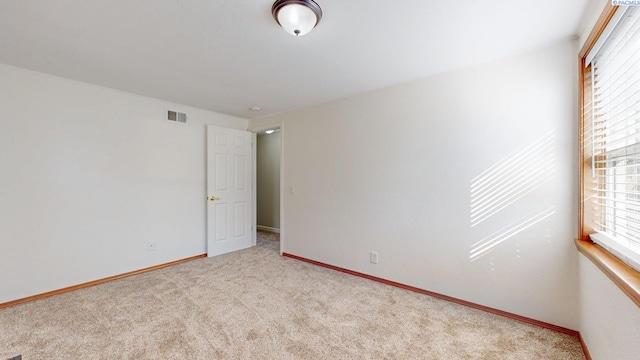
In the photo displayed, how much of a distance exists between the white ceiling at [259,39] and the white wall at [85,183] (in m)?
0.36

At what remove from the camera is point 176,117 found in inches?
142

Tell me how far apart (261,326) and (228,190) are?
8.20 ft

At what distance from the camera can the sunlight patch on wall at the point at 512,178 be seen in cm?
206

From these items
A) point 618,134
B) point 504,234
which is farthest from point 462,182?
point 618,134

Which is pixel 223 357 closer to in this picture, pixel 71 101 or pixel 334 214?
pixel 334 214

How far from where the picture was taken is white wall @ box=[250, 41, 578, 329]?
2018mm

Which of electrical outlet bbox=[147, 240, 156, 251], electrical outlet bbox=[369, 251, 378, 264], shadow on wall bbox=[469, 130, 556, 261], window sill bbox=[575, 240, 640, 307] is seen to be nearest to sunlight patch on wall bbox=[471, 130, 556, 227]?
shadow on wall bbox=[469, 130, 556, 261]

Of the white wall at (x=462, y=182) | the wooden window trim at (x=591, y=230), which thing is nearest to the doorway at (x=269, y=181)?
the white wall at (x=462, y=182)

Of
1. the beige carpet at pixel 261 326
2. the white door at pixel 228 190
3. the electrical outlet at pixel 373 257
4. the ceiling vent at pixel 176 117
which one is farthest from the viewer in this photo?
the white door at pixel 228 190

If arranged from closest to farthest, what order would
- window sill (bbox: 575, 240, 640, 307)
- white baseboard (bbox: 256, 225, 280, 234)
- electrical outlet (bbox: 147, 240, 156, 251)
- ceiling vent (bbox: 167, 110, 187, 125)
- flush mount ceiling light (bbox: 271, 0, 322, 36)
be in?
window sill (bbox: 575, 240, 640, 307) < flush mount ceiling light (bbox: 271, 0, 322, 36) < electrical outlet (bbox: 147, 240, 156, 251) < ceiling vent (bbox: 167, 110, 187, 125) < white baseboard (bbox: 256, 225, 280, 234)

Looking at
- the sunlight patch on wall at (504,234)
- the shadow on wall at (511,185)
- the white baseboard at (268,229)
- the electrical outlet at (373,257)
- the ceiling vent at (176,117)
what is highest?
the ceiling vent at (176,117)

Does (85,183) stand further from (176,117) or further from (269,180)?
(269,180)

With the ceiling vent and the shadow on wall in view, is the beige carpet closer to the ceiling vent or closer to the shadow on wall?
the shadow on wall

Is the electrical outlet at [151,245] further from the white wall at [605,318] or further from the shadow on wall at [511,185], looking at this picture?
the white wall at [605,318]
